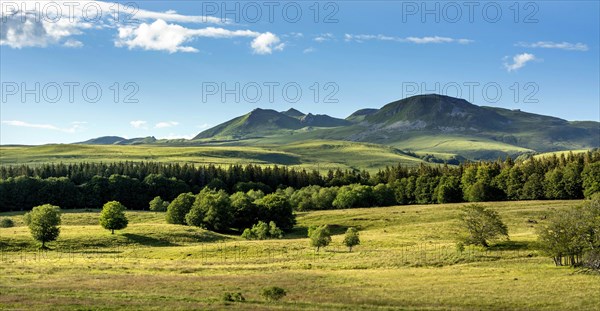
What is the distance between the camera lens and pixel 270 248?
293 feet

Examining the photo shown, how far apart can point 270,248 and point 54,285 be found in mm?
43145

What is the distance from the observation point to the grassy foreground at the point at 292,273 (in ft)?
144

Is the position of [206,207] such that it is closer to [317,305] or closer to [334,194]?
[334,194]

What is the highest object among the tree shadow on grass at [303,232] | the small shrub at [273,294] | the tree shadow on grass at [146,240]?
the small shrub at [273,294]

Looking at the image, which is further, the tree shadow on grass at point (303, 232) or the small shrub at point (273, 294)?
the tree shadow on grass at point (303, 232)

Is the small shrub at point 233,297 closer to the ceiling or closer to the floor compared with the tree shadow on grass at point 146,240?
closer to the ceiling

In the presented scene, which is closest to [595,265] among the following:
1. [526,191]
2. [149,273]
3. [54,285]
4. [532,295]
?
[532,295]

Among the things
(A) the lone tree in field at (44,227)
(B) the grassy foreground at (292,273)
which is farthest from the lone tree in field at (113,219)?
(A) the lone tree in field at (44,227)

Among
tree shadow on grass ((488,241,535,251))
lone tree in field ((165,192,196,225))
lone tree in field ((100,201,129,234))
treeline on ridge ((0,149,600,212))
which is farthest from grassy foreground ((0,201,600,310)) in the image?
treeline on ridge ((0,149,600,212))

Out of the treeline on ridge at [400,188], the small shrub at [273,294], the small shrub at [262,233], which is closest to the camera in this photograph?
the small shrub at [273,294]

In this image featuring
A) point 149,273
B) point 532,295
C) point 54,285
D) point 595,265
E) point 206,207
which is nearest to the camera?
point 532,295

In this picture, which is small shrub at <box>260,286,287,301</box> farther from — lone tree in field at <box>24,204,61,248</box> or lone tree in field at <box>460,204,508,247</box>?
lone tree in field at <box>24,204,61,248</box>

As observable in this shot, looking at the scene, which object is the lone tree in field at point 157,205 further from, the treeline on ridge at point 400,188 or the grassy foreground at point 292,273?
the grassy foreground at point 292,273

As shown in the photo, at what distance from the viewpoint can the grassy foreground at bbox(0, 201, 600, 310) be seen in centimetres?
4378
